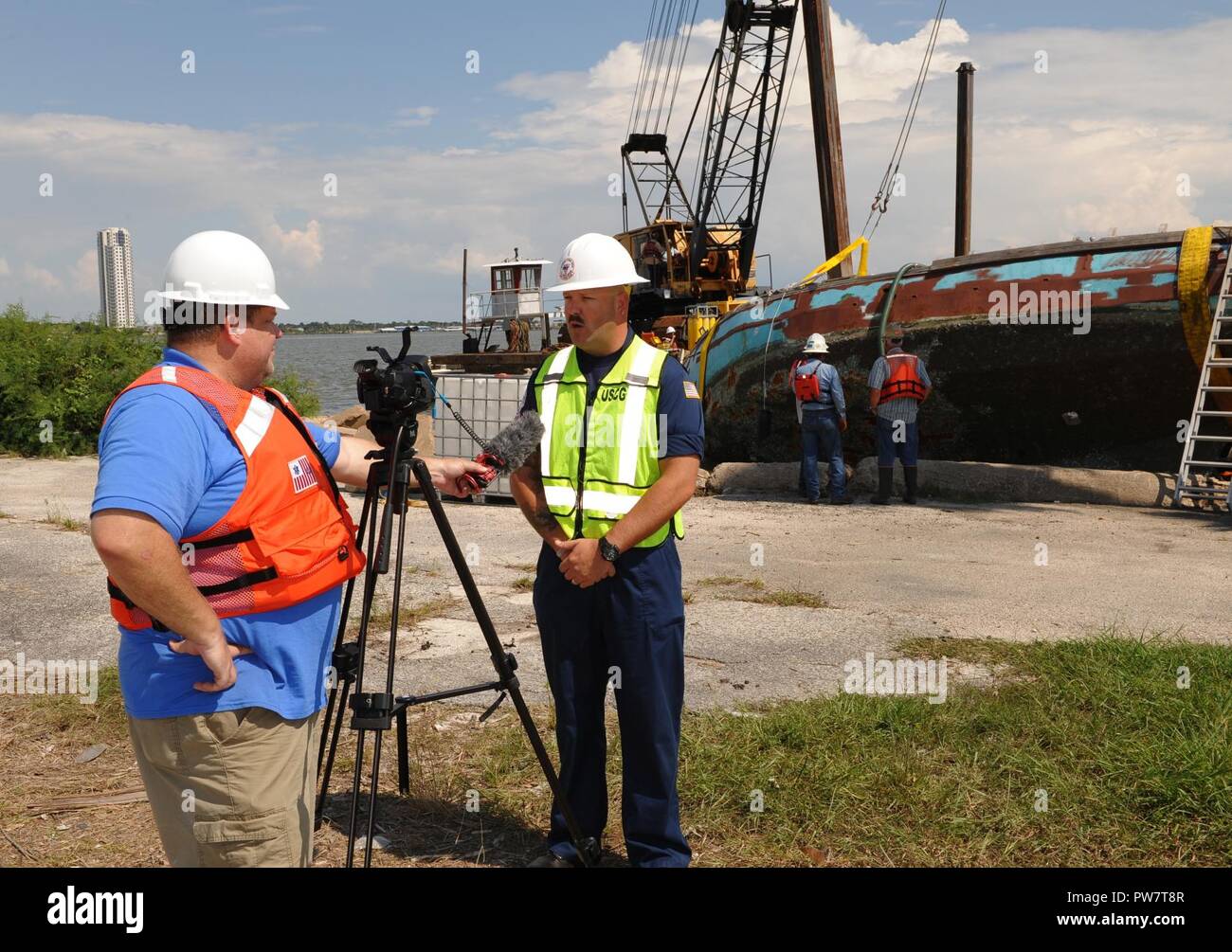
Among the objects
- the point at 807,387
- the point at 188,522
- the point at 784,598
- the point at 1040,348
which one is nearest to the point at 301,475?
the point at 188,522

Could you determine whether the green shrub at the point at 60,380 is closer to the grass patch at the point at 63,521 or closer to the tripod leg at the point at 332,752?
the grass patch at the point at 63,521

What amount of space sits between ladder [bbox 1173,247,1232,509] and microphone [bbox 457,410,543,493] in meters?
9.15

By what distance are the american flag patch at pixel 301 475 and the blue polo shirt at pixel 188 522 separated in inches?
5.9

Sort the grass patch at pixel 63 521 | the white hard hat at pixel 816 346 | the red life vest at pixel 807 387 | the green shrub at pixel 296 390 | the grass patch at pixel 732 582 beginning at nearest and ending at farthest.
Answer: the grass patch at pixel 732 582
the grass patch at pixel 63 521
the red life vest at pixel 807 387
the white hard hat at pixel 816 346
the green shrub at pixel 296 390

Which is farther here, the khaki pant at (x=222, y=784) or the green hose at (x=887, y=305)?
the green hose at (x=887, y=305)

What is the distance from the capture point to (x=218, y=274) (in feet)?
8.28

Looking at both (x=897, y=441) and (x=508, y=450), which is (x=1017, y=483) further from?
(x=508, y=450)

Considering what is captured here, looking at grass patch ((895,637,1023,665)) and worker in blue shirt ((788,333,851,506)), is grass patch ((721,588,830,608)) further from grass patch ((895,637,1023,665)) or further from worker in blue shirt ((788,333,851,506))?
worker in blue shirt ((788,333,851,506))

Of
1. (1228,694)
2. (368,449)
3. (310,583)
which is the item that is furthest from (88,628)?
(1228,694)

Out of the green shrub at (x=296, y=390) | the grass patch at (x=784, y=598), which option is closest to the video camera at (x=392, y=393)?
the grass patch at (x=784, y=598)

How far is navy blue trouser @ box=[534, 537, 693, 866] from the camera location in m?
3.42

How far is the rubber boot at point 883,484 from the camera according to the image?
39.6ft

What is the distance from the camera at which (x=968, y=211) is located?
23609mm

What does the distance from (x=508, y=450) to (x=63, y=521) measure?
8.31m
